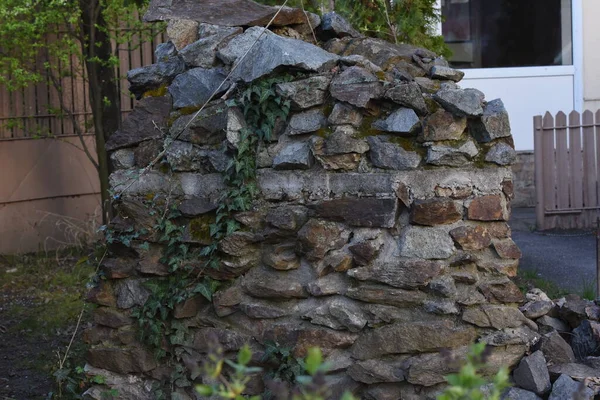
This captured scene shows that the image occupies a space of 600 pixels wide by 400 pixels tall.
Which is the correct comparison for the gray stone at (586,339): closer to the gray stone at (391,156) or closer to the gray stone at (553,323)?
the gray stone at (553,323)

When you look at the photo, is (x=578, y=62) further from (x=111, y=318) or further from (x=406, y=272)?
(x=111, y=318)

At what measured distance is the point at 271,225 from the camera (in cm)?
410

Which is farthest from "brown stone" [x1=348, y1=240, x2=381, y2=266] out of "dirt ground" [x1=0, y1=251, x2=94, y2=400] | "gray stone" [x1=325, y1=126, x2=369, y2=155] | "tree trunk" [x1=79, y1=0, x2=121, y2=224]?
"tree trunk" [x1=79, y1=0, x2=121, y2=224]

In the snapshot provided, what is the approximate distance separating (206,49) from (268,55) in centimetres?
39

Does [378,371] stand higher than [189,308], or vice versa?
[189,308]

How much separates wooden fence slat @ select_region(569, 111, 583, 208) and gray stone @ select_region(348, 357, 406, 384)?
667 cm

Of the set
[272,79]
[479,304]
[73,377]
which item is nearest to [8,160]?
[73,377]

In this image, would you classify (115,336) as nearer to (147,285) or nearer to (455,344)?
(147,285)

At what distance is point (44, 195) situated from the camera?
9609 mm

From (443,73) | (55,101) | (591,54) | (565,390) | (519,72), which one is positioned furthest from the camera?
(591,54)

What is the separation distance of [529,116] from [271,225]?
7642 millimetres

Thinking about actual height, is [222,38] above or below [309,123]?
above

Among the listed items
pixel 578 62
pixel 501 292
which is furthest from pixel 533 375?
pixel 578 62

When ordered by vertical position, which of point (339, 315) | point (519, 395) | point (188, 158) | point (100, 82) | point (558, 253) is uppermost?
point (100, 82)
